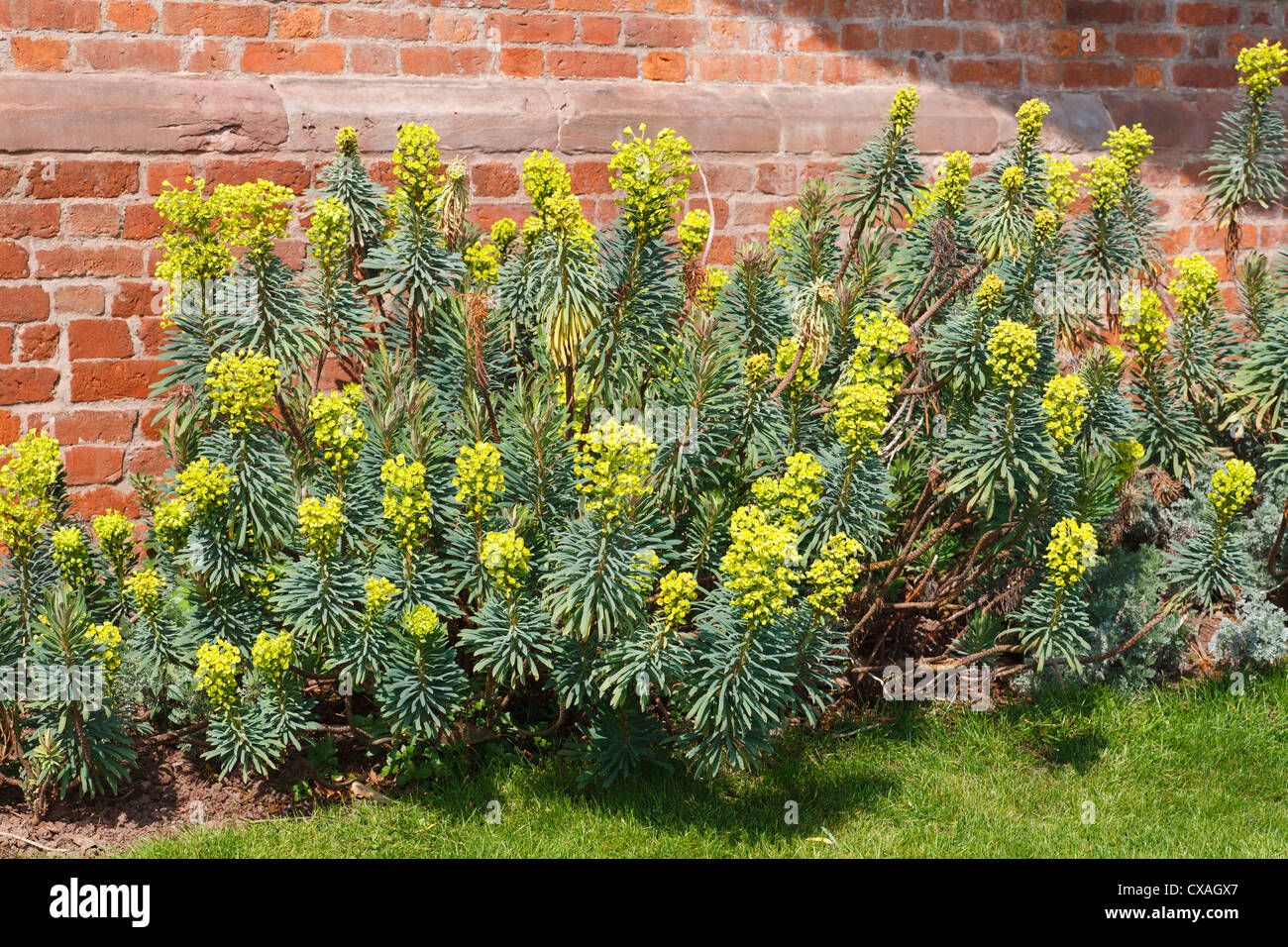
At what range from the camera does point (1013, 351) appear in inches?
139

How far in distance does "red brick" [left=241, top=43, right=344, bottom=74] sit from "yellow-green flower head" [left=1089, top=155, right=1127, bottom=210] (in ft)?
9.31

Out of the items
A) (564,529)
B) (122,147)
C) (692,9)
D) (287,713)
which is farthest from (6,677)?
(692,9)

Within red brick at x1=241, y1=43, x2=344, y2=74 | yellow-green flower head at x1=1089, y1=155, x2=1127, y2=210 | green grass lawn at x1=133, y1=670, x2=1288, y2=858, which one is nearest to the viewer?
green grass lawn at x1=133, y1=670, x2=1288, y2=858

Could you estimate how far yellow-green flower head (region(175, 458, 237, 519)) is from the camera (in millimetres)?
3340

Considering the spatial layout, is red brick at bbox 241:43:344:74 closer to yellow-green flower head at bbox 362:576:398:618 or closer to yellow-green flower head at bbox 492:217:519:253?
yellow-green flower head at bbox 492:217:519:253

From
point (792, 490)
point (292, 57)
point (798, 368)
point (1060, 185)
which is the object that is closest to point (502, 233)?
point (292, 57)

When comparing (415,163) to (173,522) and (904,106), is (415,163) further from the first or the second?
(904,106)

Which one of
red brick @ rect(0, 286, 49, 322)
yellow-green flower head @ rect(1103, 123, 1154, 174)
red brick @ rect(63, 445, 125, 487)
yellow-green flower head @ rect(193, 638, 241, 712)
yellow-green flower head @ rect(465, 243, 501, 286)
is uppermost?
yellow-green flower head @ rect(1103, 123, 1154, 174)

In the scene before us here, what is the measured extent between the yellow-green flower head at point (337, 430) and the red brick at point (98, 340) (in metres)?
1.32

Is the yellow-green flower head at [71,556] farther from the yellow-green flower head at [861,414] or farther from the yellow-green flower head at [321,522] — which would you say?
the yellow-green flower head at [861,414]

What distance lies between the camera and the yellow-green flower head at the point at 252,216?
11.7ft

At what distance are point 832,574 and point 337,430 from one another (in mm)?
1448

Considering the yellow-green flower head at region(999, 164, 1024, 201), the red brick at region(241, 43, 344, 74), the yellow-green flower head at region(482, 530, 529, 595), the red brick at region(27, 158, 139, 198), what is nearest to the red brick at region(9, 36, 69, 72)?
the red brick at region(27, 158, 139, 198)

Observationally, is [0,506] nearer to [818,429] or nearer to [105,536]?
[105,536]
